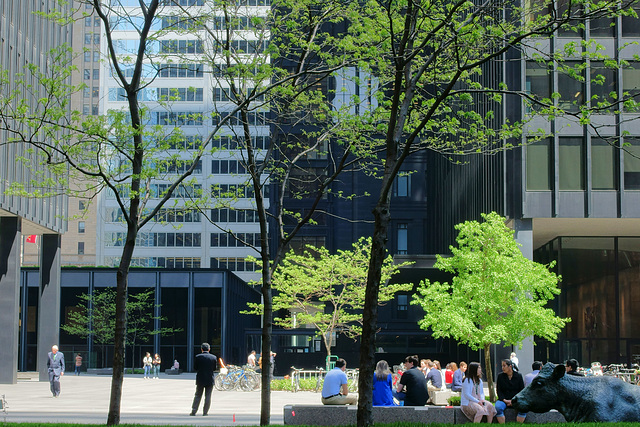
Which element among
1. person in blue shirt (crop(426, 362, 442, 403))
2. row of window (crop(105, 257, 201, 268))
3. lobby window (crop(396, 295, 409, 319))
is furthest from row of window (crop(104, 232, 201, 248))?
person in blue shirt (crop(426, 362, 442, 403))

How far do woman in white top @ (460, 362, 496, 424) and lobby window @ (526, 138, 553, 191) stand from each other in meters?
22.1

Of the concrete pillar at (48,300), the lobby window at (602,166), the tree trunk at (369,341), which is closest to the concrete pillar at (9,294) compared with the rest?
the concrete pillar at (48,300)

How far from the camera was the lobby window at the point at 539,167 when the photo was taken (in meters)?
36.2

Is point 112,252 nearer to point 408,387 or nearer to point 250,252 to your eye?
point 250,252

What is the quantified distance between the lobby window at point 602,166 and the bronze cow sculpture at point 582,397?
27.2 metres

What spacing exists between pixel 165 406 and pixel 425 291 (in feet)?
30.4

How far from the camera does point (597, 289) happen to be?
136 ft

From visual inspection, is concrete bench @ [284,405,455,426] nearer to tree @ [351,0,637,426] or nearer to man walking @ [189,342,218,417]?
tree @ [351,0,637,426]

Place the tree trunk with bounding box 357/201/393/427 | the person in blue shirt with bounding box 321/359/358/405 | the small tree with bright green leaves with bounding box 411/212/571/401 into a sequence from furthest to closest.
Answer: the small tree with bright green leaves with bounding box 411/212/571/401
the person in blue shirt with bounding box 321/359/358/405
the tree trunk with bounding box 357/201/393/427

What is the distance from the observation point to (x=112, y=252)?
105000mm

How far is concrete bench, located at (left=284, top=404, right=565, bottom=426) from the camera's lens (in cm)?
1554

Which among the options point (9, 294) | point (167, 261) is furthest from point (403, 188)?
point (167, 261)

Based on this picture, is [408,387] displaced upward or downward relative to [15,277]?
downward

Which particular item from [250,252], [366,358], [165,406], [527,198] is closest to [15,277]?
[165,406]
